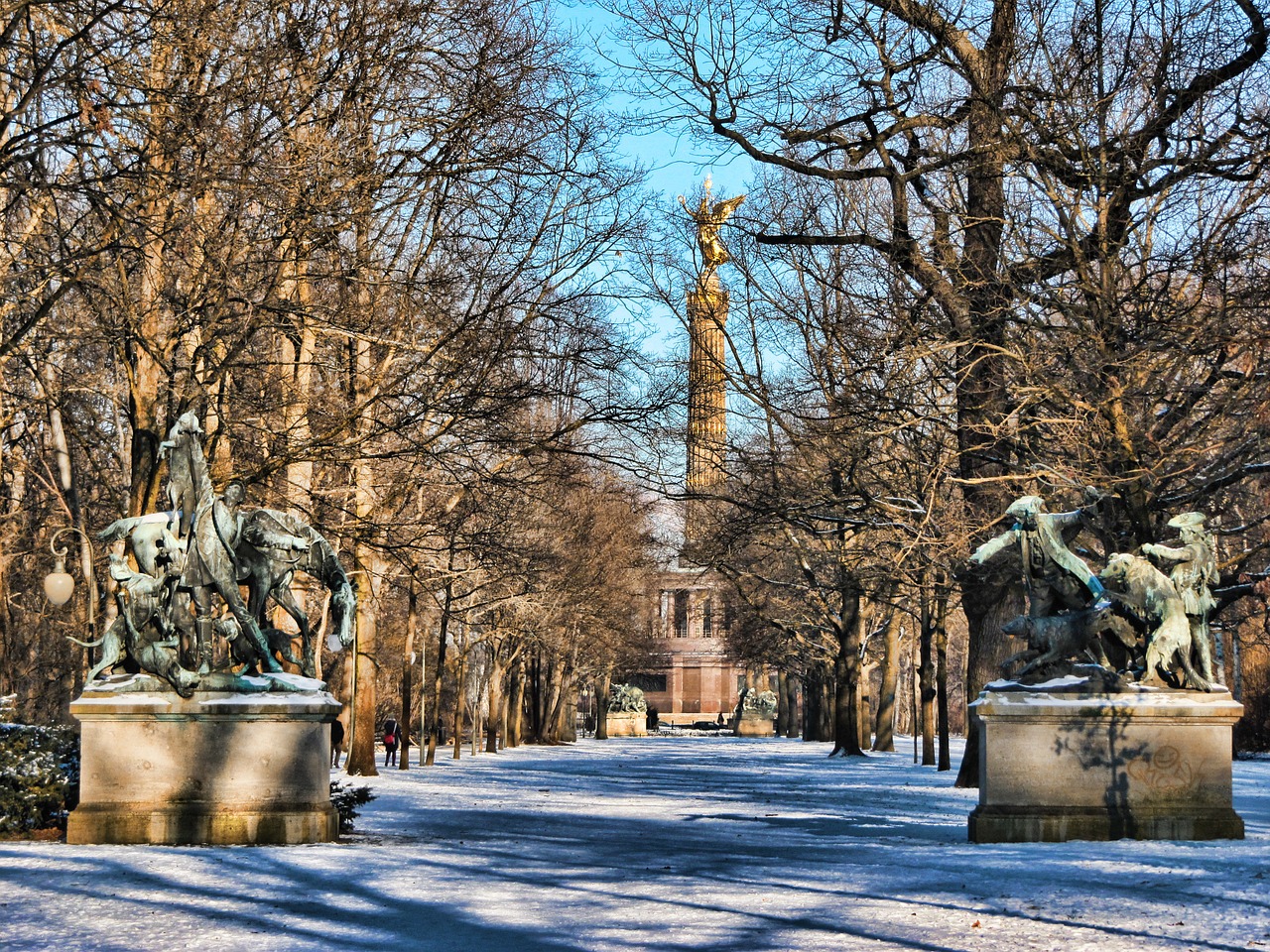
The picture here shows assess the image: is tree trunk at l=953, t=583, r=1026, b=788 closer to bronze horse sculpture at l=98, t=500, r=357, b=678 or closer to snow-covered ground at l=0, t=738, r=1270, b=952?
snow-covered ground at l=0, t=738, r=1270, b=952

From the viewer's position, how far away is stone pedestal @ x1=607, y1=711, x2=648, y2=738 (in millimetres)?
92688

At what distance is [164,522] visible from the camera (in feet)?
54.9

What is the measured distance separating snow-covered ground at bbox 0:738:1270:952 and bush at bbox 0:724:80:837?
6.55 feet

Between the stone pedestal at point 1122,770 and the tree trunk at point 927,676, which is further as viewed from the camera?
the tree trunk at point 927,676

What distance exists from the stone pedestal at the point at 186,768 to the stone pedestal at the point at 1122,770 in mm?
7346

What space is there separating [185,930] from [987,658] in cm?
1653

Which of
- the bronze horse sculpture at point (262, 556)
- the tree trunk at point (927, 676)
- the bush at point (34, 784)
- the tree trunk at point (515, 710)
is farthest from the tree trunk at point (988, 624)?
the tree trunk at point (515, 710)

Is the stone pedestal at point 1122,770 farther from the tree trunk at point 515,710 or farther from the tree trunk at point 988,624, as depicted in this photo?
the tree trunk at point 515,710

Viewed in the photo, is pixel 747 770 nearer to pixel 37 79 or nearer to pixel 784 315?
pixel 784 315

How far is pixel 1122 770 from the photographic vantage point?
55.4ft

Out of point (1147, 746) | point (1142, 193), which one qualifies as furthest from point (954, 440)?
point (1147, 746)

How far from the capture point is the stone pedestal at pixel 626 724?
92.7 m

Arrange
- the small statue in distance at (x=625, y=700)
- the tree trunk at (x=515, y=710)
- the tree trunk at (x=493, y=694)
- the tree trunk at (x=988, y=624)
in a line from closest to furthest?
1. the tree trunk at (x=988, y=624)
2. the tree trunk at (x=493, y=694)
3. the tree trunk at (x=515, y=710)
4. the small statue in distance at (x=625, y=700)

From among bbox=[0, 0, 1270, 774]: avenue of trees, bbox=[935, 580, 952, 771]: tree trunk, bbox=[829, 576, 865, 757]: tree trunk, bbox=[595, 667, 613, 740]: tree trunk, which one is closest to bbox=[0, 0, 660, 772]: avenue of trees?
bbox=[0, 0, 1270, 774]: avenue of trees
